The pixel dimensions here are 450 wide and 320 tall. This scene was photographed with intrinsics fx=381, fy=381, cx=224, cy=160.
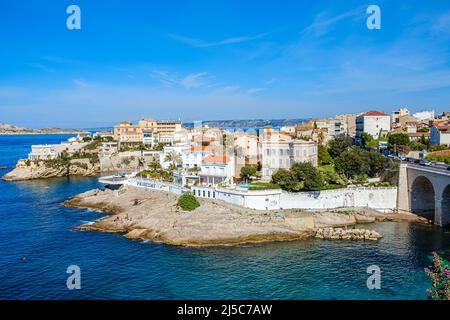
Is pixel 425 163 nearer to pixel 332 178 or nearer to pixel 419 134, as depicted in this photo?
pixel 332 178

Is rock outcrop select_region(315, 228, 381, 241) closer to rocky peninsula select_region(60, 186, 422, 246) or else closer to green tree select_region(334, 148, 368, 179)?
rocky peninsula select_region(60, 186, 422, 246)

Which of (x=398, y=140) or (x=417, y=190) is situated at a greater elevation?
(x=398, y=140)

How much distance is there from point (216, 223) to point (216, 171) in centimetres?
1099

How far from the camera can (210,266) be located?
2434 centimetres

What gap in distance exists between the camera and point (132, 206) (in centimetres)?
4084

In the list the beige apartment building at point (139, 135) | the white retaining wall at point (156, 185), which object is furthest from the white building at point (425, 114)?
the white retaining wall at point (156, 185)

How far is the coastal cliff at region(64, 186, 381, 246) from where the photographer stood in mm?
29500

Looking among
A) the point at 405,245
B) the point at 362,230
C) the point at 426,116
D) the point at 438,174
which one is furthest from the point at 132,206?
the point at 426,116

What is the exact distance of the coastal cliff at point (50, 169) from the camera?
67.3 m

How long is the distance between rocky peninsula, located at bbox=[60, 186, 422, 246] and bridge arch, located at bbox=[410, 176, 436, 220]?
3065mm

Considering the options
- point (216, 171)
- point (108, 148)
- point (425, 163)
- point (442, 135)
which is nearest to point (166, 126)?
point (108, 148)

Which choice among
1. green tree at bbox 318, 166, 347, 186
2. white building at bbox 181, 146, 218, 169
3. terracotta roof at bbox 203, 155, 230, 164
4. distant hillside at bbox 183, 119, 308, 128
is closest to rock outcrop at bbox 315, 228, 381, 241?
green tree at bbox 318, 166, 347, 186
